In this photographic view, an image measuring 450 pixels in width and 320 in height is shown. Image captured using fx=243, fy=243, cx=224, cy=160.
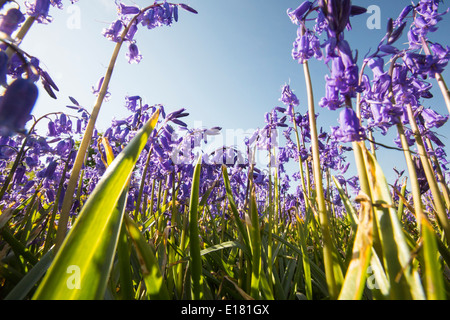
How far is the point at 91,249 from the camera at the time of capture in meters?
0.70

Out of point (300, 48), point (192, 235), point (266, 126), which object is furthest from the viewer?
point (266, 126)

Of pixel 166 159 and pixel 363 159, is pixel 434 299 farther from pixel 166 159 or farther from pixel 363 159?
pixel 166 159

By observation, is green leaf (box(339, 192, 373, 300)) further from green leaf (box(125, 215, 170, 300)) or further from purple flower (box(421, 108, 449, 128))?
purple flower (box(421, 108, 449, 128))

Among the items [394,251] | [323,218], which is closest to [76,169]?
[323,218]

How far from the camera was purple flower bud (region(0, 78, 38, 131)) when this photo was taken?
100 cm

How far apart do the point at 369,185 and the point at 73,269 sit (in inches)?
A: 44.7

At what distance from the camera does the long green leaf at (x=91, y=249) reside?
65cm

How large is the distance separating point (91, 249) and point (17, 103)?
2.51 feet

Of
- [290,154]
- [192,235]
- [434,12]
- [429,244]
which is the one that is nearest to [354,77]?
[429,244]

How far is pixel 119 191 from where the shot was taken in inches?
31.9

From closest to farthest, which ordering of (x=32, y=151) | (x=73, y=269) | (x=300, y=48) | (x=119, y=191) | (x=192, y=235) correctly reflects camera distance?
(x=73, y=269)
(x=119, y=191)
(x=192, y=235)
(x=300, y=48)
(x=32, y=151)

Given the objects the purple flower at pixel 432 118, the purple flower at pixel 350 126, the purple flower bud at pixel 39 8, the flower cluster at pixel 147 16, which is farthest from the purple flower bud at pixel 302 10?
the purple flower at pixel 432 118

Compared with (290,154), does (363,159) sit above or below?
below

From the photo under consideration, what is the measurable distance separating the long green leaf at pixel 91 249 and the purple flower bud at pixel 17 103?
1.88 ft
